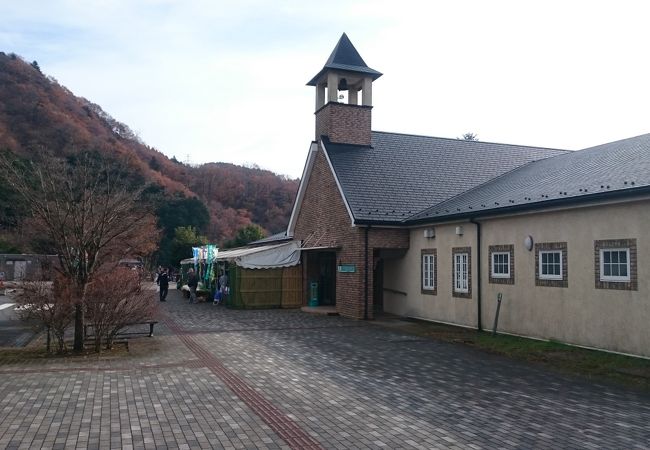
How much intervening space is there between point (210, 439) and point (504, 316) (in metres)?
10.6

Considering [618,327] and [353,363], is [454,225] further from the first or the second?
[353,363]

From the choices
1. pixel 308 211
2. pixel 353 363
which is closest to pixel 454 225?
pixel 353 363

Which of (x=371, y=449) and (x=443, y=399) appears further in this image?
(x=443, y=399)

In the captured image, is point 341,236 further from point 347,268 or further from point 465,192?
point 465,192

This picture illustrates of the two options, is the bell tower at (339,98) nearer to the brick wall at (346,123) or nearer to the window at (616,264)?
the brick wall at (346,123)

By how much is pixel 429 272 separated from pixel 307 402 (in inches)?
441

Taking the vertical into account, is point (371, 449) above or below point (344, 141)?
below

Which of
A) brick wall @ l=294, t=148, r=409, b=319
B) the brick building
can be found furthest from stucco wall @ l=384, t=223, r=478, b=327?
brick wall @ l=294, t=148, r=409, b=319

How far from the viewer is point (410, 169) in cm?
2200

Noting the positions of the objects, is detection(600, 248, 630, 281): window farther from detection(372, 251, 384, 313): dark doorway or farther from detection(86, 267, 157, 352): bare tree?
detection(372, 251, 384, 313): dark doorway

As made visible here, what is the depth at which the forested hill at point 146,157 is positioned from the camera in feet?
211

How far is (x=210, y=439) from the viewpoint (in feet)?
20.7

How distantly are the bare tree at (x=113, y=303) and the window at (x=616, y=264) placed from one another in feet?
32.7

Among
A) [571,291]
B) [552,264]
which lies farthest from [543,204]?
[571,291]
